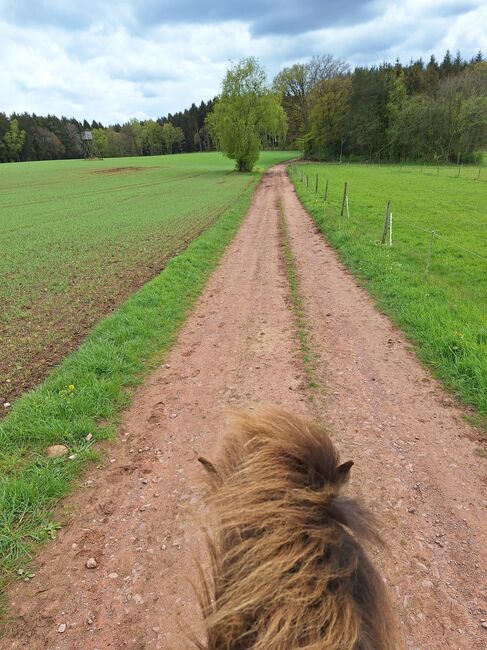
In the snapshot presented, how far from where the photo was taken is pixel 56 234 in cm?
1747

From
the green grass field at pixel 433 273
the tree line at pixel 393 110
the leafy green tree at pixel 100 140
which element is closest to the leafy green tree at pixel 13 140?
the leafy green tree at pixel 100 140

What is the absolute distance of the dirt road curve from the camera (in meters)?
2.31

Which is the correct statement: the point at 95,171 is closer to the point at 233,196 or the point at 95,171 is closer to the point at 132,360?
the point at 233,196

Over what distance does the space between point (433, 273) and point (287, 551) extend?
10.2 m

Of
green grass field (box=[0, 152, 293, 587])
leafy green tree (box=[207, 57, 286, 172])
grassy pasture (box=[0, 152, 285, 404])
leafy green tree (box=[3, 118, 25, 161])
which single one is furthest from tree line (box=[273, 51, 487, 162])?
leafy green tree (box=[3, 118, 25, 161])

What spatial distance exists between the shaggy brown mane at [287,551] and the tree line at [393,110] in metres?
60.7

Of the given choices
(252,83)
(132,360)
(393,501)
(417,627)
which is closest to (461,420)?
(393,501)

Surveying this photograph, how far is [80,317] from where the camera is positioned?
7.74 meters

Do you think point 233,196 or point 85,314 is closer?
point 85,314

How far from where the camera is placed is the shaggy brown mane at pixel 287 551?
78 centimetres

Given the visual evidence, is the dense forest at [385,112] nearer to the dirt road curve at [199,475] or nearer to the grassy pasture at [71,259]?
the grassy pasture at [71,259]

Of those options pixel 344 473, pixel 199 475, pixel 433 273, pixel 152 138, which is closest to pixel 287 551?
pixel 344 473

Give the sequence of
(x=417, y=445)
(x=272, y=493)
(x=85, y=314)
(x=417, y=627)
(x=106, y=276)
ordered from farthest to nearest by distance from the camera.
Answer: (x=106, y=276) < (x=85, y=314) < (x=417, y=445) < (x=417, y=627) < (x=272, y=493)

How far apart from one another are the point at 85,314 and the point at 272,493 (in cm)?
781
